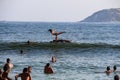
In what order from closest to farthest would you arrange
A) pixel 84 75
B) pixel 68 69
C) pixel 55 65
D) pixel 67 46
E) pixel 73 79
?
pixel 73 79 → pixel 84 75 → pixel 68 69 → pixel 55 65 → pixel 67 46

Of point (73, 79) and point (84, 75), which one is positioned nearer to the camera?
point (73, 79)

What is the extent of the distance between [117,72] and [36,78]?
21.5ft

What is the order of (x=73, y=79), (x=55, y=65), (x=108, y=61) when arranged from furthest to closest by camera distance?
(x=108, y=61), (x=55, y=65), (x=73, y=79)

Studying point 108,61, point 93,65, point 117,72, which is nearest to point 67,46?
point 108,61

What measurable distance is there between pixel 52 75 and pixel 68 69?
3.53 metres

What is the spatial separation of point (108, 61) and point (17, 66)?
365 inches

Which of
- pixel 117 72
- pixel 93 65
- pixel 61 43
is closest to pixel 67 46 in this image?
pixel 61 43

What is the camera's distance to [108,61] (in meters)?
36.2

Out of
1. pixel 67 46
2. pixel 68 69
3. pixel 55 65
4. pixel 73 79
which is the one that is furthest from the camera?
pixel 67 46

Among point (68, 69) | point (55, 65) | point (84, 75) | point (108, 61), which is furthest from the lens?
point (108, 61)

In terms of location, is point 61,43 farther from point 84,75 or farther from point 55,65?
point 84,75

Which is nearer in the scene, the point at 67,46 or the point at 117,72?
the point at 117,72

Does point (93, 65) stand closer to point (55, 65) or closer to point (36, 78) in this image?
point (55, 65)

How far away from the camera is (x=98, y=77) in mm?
26250
